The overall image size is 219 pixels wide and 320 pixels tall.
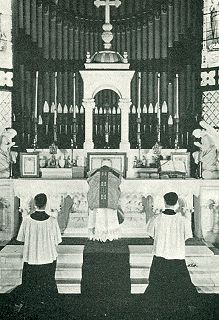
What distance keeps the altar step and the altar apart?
52 cm

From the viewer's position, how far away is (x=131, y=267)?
8.84 metres

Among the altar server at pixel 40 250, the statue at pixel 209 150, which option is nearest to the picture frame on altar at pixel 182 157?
the statue at pixel 209 150

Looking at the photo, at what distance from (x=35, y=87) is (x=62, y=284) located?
413 cm

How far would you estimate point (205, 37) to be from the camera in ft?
37.0

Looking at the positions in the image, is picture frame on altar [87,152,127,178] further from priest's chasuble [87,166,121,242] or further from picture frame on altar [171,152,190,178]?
priest's chasuble [87,166,121,242]

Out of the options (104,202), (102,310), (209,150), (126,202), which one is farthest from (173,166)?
(102,310)

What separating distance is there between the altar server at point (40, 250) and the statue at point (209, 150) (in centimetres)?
342

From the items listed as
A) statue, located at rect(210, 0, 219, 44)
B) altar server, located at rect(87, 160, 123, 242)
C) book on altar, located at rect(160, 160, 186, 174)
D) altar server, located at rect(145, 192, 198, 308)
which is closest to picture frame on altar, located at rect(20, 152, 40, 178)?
altar server, located at rect(87, 160, 123, 242)

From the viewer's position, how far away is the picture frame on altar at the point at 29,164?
33.5ft

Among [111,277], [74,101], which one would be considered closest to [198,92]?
[74,101]

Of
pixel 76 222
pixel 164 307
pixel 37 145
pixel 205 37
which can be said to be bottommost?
pixel 164 307

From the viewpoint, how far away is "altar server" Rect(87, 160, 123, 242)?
928 cm

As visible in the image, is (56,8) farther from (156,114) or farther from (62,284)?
(62,284)

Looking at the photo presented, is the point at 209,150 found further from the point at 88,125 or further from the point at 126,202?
the point at 88,125
